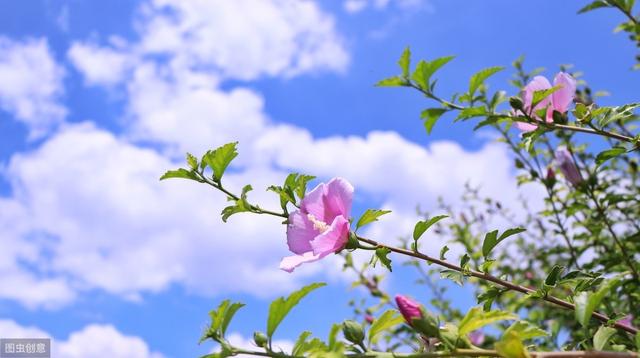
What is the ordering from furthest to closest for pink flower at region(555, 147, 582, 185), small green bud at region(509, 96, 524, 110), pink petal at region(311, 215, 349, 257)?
pink flower at region(555, 147, 582, 185), small green bud at region(509, 96, 524, 110), pink petal at region(311, 215, 349, 257)

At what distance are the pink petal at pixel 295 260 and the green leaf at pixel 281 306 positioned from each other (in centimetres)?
26

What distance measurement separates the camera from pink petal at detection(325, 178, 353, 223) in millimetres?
1455

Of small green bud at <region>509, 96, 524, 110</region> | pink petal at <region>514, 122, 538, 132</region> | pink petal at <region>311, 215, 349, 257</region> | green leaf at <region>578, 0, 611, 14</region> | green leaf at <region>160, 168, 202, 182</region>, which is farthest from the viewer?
green leaf at <region>578, 0, 611, 14</region>

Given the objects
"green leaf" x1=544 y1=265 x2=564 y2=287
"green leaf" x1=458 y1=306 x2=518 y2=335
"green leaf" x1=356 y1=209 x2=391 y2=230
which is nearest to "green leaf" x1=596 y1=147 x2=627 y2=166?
"green leaf" x1=544 y1=265 x2=564 y2=287

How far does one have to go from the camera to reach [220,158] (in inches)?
62.4

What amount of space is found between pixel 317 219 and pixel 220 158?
29 centimetres

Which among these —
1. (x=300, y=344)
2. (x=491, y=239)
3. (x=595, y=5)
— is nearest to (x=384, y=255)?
(x=491, y=239)

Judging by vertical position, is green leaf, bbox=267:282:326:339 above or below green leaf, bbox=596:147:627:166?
below

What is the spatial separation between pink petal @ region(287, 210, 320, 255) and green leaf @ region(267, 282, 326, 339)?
0.33 m

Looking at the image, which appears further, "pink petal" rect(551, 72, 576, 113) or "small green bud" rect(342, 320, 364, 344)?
"pink petal" rect(551, 72, 576, 113)

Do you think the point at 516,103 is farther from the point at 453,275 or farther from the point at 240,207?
the point at 240,207

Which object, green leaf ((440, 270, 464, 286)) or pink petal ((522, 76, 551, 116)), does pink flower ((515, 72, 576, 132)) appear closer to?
pink petal ((522, 76, 551, 116))

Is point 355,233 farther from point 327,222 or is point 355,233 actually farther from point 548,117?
point 548,117

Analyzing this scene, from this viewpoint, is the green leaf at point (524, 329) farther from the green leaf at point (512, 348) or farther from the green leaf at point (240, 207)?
the green leaf at point (240, 207)
